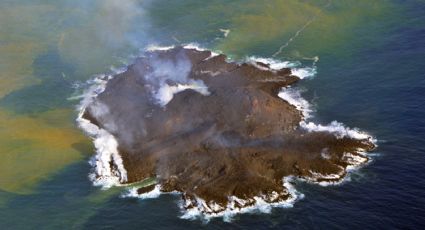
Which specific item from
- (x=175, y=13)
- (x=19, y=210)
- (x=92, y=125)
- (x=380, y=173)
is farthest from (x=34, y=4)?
(x=380, y=173)

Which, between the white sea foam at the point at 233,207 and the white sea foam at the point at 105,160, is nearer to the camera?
the white sea foam at the point at 233,207

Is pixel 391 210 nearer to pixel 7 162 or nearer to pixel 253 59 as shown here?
pixel 253 59

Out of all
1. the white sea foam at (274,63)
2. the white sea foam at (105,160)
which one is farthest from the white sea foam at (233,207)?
the white sea foam at (274,63)

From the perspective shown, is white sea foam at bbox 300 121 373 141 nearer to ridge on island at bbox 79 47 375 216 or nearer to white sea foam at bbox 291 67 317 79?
ridge on island at bbox 79 47 375 216

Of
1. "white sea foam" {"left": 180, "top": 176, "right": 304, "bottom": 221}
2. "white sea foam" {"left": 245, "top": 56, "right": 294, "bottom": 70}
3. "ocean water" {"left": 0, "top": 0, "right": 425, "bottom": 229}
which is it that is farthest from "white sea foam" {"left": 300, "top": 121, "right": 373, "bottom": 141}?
"white sea foam" {"left": 245, "top": 56, "right": 294, "bottom": 70}

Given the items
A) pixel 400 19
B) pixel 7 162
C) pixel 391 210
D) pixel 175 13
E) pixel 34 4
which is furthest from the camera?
pixel 34 4

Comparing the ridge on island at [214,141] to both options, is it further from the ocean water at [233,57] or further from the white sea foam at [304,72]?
Result: the white sea foam at [304,72]

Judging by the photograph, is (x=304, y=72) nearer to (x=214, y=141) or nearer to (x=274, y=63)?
(x=274, y=63)
